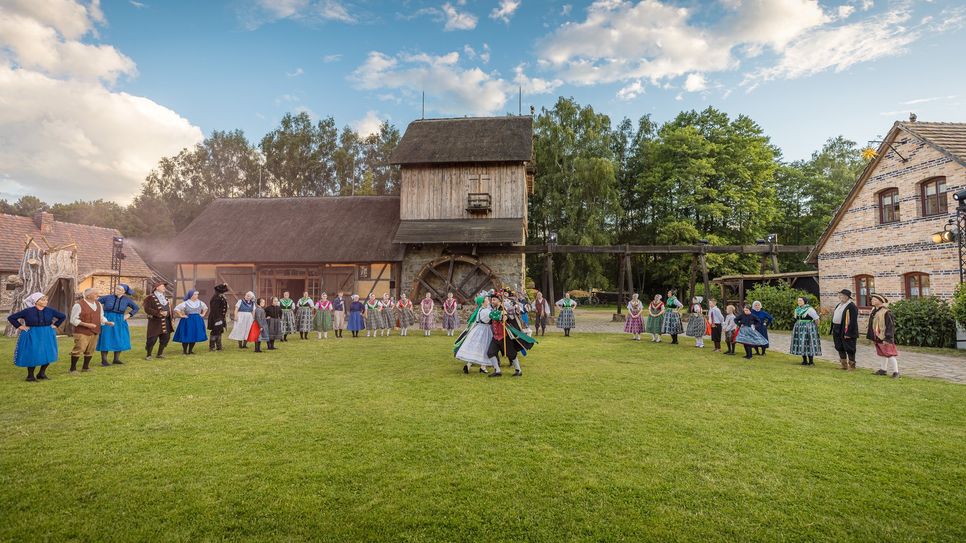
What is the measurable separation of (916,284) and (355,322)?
62.4 ft

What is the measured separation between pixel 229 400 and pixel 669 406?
6.32 meters

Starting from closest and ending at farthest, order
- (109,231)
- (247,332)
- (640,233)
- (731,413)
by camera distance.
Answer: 1. (731,413)
2. (247,332)
3. (109,231)
4. (640,233)

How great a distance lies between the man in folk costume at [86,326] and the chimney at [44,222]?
1066 inches

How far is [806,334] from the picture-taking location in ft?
33.9

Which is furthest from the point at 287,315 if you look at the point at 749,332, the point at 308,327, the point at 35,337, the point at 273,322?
the point at 749,332

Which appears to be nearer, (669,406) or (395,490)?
(395,490)

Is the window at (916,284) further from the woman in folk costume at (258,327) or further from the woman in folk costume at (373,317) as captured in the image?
the woman in folk costume at (258,327)

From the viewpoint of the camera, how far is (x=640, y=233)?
1578 inches

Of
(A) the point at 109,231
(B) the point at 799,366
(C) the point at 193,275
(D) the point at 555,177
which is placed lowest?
(B) the point at 799,366

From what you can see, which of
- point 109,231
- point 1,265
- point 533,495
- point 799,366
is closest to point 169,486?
point 533,495

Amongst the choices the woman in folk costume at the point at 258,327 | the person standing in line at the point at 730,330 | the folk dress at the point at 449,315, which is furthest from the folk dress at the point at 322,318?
the person standing in line at the point at 730,330

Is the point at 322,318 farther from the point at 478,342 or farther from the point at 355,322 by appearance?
the point at 478,342

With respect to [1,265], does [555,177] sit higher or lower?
higher

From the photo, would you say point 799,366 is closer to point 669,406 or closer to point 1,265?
point 669,406
